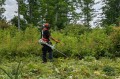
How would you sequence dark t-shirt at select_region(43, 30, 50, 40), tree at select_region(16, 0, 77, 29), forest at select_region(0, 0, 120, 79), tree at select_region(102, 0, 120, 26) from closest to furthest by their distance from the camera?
1. forest at select_region(0, 0, 120, 79)
2. dark t-shirt at select_region(43, 30, 50, 40)
3. tree at select_region(102, 0, 120, 26)
4. tree at select_region(16, 0, 77, 29)

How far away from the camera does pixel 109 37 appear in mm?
17859

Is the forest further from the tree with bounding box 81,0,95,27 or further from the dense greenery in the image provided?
the tree with bounding box 81,0,95,27

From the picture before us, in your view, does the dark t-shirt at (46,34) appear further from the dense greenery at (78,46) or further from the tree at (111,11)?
the tree at (111,11)

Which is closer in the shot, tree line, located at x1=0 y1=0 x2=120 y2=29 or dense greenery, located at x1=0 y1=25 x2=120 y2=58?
dense greenery, located at x1=0 y1=25 x2=120 y2=58

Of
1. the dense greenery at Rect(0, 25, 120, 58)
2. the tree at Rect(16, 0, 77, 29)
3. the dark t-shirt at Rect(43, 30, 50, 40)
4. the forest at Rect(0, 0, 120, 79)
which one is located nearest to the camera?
the forest at Rect(0, 0, 120, 79)

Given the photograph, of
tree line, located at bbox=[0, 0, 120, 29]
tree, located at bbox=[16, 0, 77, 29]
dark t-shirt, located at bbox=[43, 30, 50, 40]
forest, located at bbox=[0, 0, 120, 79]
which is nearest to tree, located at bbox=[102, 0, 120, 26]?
tree line, located at bbox=[0, 0, 120, 29]

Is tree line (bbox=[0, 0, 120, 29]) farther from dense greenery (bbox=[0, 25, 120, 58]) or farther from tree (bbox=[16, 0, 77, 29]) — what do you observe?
dense greenery (bbox=[0, 25, 120, 58])

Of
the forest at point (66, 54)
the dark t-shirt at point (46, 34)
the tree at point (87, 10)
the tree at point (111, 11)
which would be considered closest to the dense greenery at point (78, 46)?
the forest at point (66, 54)

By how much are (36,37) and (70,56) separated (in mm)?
3023

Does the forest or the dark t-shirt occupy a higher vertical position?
the dark t-shirt

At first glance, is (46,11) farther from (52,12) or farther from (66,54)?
(66,54)

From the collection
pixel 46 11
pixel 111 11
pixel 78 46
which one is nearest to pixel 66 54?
pixel 78 46

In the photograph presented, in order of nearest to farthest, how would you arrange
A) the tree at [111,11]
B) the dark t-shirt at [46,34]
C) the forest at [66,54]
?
the forest at [66,54] < the dark t-shirt at [46,34] < the tree at [111,11]

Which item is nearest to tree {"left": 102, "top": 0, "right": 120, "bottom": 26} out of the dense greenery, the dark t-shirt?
the dense greenery
